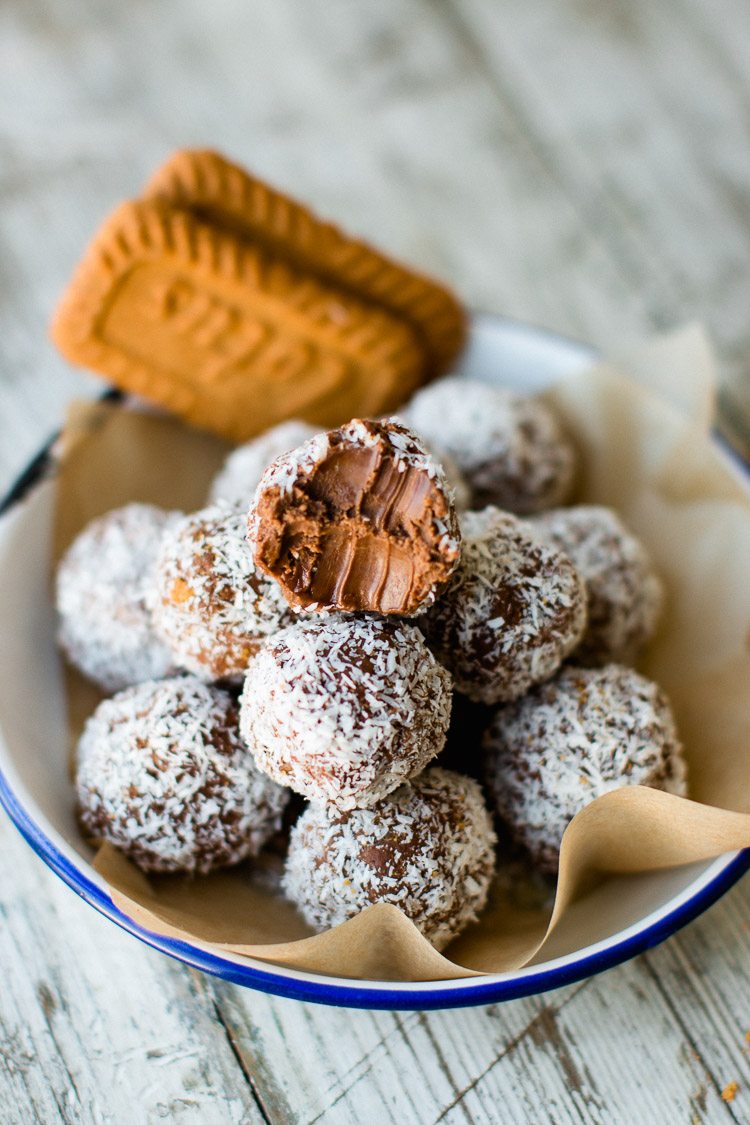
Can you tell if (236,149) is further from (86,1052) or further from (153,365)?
(86,1052)

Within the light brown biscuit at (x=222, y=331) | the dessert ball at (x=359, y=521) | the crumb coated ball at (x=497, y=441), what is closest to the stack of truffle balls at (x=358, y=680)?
the dessert ball at (x=359, y=521)

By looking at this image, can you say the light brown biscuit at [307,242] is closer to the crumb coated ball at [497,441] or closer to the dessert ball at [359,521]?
the crumb coated ball at [497,441]

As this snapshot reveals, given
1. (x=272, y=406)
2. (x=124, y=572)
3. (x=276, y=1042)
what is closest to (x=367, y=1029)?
(x=276, y=1042)

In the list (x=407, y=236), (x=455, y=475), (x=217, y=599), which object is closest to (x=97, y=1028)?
(x=217, y=599)

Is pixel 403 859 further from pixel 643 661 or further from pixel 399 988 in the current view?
pixel 643 661

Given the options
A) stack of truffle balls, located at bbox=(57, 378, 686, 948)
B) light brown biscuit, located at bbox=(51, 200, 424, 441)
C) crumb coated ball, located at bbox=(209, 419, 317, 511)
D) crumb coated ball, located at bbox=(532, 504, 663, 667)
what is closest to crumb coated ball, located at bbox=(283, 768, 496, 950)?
stack of truffle balls, located at bbox=(57, 378, 686, 948)
